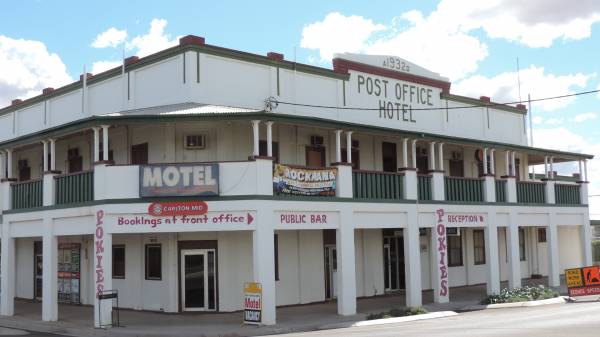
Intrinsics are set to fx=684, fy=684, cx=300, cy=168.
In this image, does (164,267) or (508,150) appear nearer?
(164,267)

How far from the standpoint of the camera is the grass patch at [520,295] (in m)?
24.7

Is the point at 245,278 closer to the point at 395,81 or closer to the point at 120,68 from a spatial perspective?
the point at 120,68

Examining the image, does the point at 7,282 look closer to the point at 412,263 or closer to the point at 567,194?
the point at 412,263

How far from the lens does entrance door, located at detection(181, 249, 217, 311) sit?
22000mm

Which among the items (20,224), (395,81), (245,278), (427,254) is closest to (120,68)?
(20,224)

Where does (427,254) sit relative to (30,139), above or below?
Answer: below

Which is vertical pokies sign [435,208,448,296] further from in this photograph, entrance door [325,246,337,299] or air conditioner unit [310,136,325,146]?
air conditioner unit [310,136,325,146]

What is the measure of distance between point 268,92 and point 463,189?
857cm

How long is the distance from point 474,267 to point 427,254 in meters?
3.28

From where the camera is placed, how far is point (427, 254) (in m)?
29.2

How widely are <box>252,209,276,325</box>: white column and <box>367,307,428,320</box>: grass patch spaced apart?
3383 mm

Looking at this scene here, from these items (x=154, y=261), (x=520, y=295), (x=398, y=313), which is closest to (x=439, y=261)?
(x=520, y=295)

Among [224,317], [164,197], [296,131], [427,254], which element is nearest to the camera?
Result: [164,197]

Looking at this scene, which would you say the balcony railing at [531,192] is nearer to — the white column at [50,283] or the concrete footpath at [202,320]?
the concrete footpath at [202,320]
